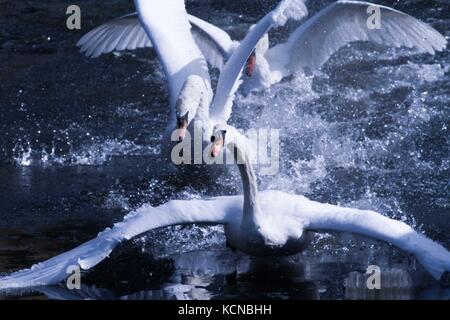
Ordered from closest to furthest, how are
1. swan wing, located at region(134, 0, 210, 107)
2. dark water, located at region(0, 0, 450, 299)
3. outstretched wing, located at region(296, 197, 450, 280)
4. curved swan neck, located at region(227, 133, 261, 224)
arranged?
outstretched wing, located at region(296, 197, 450, 280), curved swan neck, located at region(227, 133, 261, 224), dark water, located at region(0, 0, 450, 299), swan wing, located at region(134, 0, 210, 107)

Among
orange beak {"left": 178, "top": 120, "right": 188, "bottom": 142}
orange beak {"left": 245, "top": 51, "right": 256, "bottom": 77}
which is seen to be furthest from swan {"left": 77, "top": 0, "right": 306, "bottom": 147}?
orange beak {"left": 245, "top": 51, "right": 256, "bottom": 77}

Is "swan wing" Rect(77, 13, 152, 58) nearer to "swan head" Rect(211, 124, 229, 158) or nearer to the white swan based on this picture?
the white swan

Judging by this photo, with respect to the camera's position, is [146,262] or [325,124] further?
[325,124]

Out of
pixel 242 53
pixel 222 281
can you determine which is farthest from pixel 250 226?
pixel 242 53

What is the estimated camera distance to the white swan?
10.8 metres

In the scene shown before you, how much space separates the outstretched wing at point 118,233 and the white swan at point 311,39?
115 inches

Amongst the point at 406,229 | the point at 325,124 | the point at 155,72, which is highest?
the point at 155,72

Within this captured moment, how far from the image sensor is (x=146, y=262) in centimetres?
846

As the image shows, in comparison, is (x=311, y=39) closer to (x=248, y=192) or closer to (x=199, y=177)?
(x=199, y=177)

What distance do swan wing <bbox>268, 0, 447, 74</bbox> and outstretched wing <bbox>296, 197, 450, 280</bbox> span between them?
3178mm

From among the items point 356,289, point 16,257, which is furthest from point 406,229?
point 16,257

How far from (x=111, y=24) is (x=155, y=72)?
2207mm
